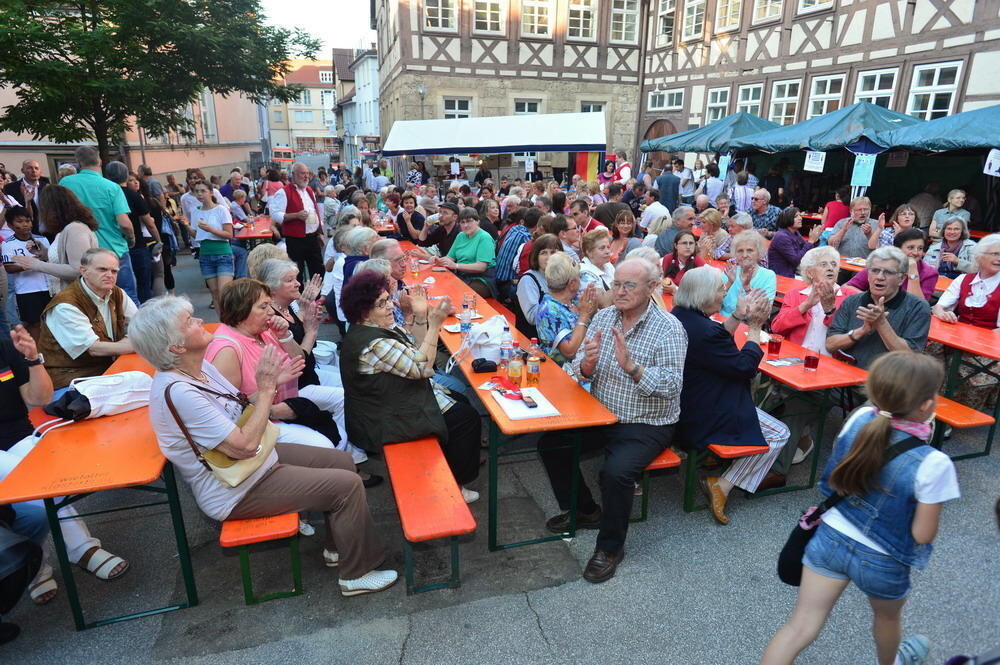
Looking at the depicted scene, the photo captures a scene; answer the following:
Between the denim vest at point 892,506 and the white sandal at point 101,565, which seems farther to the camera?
the white sandal at point 101,565

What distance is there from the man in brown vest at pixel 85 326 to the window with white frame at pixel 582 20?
20.5m

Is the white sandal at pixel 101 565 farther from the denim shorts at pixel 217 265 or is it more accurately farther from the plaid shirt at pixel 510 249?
the denim shorts at pixel 217 265

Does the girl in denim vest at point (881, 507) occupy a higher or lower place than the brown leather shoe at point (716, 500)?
higher

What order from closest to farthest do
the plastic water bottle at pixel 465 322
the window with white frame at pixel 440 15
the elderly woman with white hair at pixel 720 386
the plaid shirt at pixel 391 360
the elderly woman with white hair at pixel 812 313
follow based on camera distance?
1. the plaid shirt at pixel 391 360
2. the elderly woman with white hair at pixel 720 386
3. the elderly woman with white hair at pixel 812 313
4. the plastic water bottle at pixel 465 322
5. the window with white frame at pixel 440 15

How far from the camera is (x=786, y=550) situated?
2.13m

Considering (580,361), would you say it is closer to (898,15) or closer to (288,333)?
(288,333)

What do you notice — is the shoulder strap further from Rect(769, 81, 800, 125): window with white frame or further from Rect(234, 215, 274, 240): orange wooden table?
Rect(769, 81, 800, 125): window with white frame

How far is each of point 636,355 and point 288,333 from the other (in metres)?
2.07

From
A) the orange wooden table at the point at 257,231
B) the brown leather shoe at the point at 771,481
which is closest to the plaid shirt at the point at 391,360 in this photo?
the brown leather shoe at the point at 771,481

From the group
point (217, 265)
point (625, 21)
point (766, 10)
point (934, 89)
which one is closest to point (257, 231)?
point (217, 265)

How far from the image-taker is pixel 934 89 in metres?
11.3

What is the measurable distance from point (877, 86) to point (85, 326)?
588 inches

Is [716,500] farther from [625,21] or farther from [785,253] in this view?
[625,21]

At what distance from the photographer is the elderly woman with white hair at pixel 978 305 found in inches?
168
